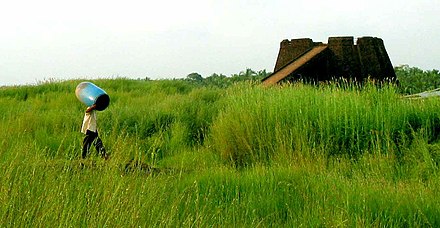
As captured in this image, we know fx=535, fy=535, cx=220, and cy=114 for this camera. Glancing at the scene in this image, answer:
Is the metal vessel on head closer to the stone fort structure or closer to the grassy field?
the grassy field

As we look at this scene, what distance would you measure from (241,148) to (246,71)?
34.2 feet

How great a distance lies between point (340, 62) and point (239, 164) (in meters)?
5.04

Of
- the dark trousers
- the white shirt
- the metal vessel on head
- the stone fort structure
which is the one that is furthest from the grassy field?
the stone fort structure

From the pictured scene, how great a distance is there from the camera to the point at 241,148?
20.2ft

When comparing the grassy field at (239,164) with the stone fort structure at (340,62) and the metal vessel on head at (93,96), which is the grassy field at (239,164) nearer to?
the metal vessel on head at (93,96)

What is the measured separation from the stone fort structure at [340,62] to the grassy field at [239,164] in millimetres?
1764

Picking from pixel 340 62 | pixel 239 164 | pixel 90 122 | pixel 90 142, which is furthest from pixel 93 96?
pixel 340 62

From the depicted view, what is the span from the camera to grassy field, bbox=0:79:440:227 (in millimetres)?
3197

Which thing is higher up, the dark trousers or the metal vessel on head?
the metal vessel on head

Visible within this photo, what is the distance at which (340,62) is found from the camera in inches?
404

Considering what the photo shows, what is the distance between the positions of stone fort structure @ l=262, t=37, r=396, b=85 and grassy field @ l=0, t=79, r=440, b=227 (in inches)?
69.5

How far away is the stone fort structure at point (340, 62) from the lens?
994cm

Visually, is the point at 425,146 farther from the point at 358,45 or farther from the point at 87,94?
the point at 358,45

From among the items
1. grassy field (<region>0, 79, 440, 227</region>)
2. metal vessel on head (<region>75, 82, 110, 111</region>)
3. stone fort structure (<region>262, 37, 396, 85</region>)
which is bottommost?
grassy field (<region>0, 79, 440, 227</region>)
